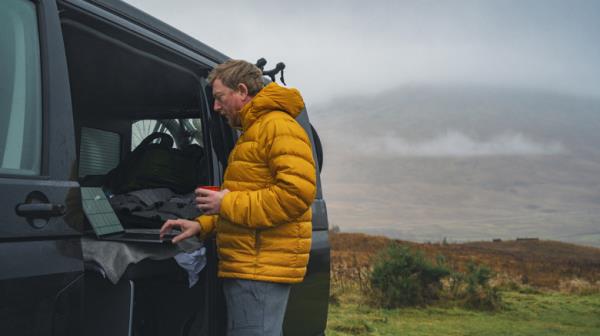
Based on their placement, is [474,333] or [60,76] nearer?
[60,76]

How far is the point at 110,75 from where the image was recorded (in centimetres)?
370

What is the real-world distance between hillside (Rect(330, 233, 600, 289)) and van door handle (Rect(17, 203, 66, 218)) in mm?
11330

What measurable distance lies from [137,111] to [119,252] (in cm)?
217

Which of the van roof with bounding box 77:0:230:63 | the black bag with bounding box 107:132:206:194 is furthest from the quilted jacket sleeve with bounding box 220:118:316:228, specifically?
the black bag with bounding box 107:132:206:194

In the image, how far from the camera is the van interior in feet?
9.45

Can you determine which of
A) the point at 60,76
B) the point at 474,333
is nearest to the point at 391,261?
the point at 474,333

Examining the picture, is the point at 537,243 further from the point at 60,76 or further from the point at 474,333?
the point at 60,76

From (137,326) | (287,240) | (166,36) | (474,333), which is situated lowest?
(474,333)

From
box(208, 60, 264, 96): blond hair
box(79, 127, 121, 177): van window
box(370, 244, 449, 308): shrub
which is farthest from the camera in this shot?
box(370, 244, 449, 308): shrub

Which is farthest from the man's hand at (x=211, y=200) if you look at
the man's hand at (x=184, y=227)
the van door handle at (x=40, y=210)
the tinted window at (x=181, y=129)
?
the tinted window at (x=181, y=129)

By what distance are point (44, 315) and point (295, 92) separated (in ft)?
4.24

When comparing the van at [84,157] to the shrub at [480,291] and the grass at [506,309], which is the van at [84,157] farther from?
the shrub at [480,291]

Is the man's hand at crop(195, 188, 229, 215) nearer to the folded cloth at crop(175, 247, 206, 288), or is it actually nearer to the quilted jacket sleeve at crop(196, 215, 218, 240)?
the quilted jacket sleeve at crop(196, 215, 218, 240)

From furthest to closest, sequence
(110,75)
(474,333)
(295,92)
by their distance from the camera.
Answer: (474,333) → (110,75) → (295,92)
